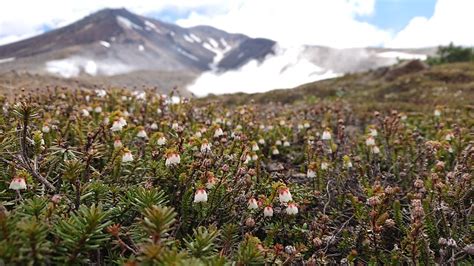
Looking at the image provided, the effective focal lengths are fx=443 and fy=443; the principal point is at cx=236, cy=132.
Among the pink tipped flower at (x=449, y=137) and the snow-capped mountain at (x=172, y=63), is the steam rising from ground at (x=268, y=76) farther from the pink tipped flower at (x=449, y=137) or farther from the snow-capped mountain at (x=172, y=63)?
the pink tipped flower at (x=449, y=137)

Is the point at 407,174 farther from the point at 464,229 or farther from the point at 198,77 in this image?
the point at 198,77

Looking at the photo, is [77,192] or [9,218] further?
[77,192]

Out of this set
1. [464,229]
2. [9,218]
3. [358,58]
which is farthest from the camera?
[358,58]

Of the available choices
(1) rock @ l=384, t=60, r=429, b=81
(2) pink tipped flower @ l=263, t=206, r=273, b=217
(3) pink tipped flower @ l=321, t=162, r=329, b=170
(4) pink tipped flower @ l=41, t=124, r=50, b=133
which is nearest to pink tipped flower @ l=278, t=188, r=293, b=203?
(2) pink tipped flower @ l=263, t=206, r=273, b=217

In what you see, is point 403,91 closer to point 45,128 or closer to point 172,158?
point 45,128

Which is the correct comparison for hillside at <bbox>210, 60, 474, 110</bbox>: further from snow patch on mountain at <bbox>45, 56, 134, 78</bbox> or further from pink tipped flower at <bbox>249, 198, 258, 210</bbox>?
snow patch on mountain at <bbox>45, 56, 134, 78</bbox>

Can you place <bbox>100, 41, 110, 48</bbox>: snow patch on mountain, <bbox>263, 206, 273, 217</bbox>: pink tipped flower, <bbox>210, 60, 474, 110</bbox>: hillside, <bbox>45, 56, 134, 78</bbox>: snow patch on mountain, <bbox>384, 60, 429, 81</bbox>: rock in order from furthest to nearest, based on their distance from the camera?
<bbox>100, 41, 110, 48</bbox>: snow patch on mountain < <bbox>45, 56, 134, 78</bbox>: snow patch on mountain < <bbox>384, 60, 429, 81</bbox>: rock < <bbox>210, 60, 474, 110</bbox>: hillside < <bbox>263, 206, 273, 217</bbox>: pink tipped flower

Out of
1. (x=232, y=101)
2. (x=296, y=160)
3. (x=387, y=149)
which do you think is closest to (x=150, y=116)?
(x=296, y=160)

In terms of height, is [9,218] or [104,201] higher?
[9,218]

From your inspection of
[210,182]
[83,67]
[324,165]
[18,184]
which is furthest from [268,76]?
[18,184]
